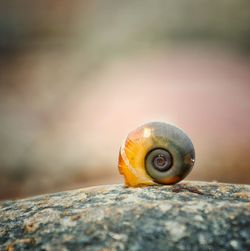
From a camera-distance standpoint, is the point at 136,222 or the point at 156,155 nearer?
the point at 136,222

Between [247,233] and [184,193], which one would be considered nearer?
[247,233]

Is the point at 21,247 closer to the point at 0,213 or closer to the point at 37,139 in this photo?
the point at 0,213

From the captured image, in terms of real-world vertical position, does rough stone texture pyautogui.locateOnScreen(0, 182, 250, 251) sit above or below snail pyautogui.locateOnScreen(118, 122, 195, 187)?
below

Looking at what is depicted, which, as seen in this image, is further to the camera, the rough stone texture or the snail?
the snail

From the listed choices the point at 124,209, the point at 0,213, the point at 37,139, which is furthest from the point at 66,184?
the point at 124,209

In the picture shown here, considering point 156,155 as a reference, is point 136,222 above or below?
below
